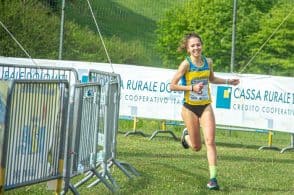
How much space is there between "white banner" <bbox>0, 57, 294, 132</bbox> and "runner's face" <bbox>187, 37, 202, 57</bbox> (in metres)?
5.62

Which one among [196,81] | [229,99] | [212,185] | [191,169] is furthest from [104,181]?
[229,99]

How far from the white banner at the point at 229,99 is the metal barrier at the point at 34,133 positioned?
307 inches

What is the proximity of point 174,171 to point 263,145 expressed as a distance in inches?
212

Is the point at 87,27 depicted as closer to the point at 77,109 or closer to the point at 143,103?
the point at 143,103

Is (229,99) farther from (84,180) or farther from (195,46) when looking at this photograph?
(84,180)

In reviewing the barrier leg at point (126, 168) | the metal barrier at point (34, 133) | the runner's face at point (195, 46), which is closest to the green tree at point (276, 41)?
the barrier leg at point (126, 168)

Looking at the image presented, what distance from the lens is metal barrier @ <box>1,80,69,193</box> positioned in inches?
260

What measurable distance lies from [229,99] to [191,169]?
455 centimetres

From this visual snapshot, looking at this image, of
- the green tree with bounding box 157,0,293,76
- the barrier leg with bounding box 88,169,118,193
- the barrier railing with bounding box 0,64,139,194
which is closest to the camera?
the barrier railing with bounding box 0,64,139,194

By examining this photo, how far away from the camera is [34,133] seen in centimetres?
694

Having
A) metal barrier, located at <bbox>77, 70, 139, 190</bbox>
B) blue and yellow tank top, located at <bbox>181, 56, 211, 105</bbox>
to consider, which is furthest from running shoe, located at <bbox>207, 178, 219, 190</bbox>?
metal barrier, located at <bbox>77, 70, 139, 190</bbox>

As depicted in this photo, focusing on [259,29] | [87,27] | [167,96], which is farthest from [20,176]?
[259,29]

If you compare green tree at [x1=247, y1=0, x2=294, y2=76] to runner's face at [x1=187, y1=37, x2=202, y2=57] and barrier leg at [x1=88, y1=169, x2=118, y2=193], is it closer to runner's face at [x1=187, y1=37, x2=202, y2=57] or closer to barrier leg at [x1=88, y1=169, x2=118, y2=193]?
runner's face at [x1=187, y1=37, x2=202, y2=57]

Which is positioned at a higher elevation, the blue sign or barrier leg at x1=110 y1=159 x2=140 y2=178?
the blue sign
